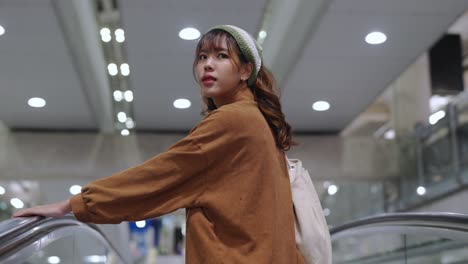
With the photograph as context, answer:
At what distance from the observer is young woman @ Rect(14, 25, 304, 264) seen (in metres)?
2.26

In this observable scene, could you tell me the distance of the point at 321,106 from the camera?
12.4 meters

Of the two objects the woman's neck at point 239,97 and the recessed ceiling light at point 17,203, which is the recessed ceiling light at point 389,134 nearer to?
the recessed ceiling light at point 17,203

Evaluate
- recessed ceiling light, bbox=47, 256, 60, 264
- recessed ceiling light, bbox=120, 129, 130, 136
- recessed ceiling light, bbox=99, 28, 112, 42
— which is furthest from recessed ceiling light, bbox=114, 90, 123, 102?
recessed ceiling light, bbox=47, 256, 60, 264

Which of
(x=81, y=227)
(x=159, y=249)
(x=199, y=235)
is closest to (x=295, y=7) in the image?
(x=81, y=227)

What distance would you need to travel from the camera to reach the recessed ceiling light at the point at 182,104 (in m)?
12.2

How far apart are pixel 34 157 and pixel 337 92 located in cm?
530

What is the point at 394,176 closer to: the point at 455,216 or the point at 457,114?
the point at 457,114

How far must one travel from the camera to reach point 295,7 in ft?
28.4

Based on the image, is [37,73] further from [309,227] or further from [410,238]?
[309,227]

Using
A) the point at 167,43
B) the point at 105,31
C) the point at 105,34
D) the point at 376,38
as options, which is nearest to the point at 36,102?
the point at 105,34

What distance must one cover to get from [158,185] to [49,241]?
3.90 feet

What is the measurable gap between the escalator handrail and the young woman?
137 cm

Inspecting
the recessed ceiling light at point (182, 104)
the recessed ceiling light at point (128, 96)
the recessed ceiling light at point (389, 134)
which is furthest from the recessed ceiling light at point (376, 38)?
the recessed ceiling light at point (389, 134)

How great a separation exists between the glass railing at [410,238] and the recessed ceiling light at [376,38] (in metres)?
3.26
